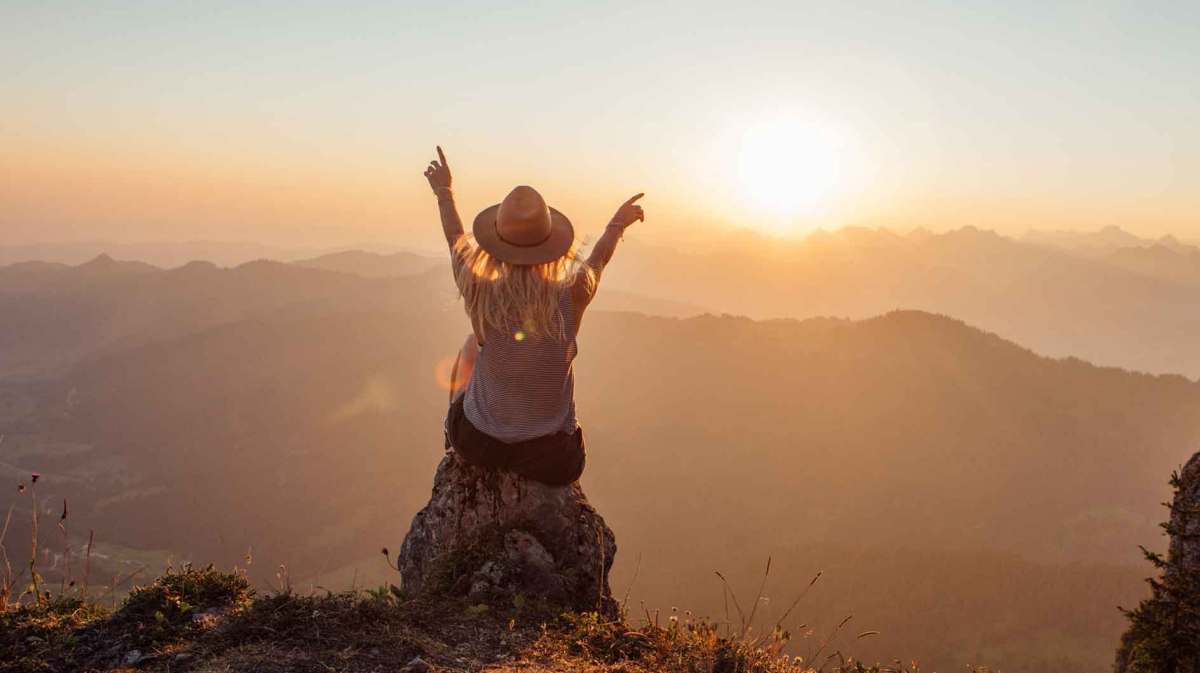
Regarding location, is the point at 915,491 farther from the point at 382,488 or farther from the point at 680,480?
the point at 382,488

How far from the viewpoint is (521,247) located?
6.14 metres

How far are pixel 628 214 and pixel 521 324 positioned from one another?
1.74 meters

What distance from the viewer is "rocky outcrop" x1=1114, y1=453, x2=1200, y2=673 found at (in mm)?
4230

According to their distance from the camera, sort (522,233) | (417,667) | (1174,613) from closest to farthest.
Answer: (1174,613) → (417,667) → (522,233)

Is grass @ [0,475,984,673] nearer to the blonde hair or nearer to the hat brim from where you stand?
the blonde hair

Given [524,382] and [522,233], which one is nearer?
[522,233]

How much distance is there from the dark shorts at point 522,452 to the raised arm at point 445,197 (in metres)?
1.83

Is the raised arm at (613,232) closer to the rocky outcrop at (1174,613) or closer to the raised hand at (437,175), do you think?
the raised hand at (437,175)

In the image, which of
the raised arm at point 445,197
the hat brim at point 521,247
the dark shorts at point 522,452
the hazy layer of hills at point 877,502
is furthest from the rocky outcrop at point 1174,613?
the hazy layer of hills at point 877,502

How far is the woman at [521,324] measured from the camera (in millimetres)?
6113

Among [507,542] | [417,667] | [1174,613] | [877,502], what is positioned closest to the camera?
[1174,613]

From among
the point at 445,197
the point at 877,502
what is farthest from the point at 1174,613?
the point at 877,502

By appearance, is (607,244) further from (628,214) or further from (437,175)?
(437,175)

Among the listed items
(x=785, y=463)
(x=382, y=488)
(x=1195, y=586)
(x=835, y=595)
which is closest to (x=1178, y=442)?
(x=785, y=463)
